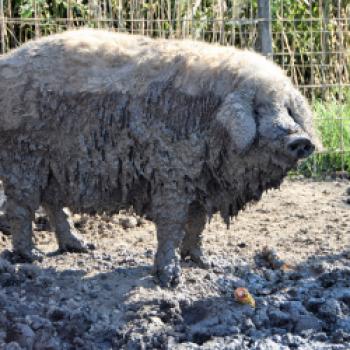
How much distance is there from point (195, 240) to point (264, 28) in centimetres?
340

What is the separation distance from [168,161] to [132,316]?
1007mm

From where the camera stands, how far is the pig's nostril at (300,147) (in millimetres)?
5246

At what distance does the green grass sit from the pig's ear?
364 cm

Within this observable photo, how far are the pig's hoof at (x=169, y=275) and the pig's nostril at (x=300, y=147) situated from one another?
3.45 feet

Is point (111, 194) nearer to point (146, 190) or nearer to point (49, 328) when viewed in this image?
point (146, 190)

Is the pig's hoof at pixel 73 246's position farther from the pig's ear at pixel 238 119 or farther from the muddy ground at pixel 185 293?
the pig's ear at pixel 238 119

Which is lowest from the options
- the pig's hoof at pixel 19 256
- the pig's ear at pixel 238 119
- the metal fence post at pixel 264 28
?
the pig's hoof at pixel 19 256

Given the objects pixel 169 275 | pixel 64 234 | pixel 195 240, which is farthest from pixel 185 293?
pixel 64 234

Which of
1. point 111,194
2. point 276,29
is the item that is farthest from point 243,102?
Answer: point 276,29

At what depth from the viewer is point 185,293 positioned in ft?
18.2

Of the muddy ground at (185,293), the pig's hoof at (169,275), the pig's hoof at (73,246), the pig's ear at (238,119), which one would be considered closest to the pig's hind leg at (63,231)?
the pig's hoof at (73,246)

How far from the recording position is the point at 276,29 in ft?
36.2

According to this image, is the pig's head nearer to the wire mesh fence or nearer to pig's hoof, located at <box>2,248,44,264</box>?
pig's hoof, located at <box>2,248,44,264</box>

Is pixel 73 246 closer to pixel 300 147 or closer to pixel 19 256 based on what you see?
pixel 19 256
